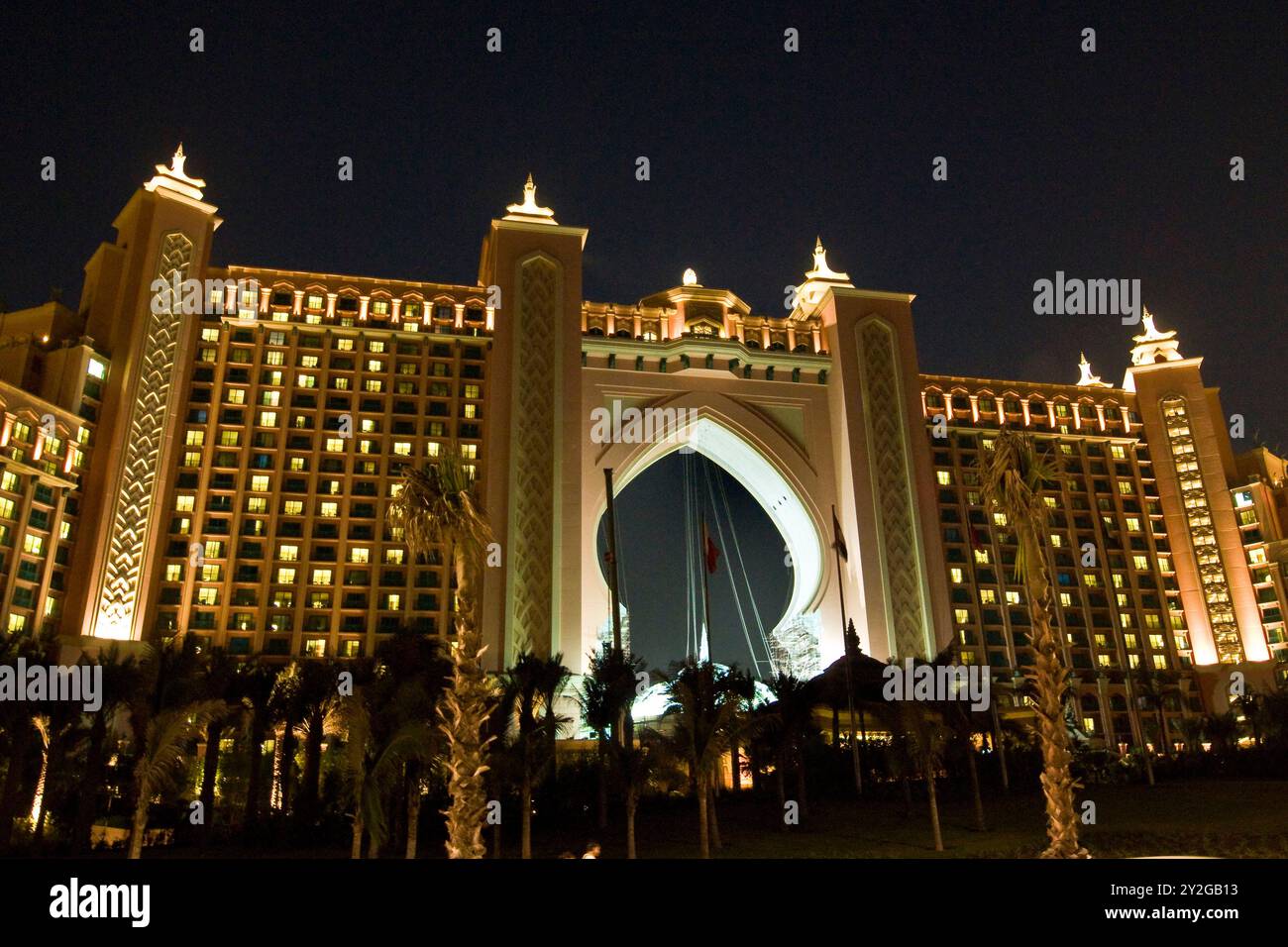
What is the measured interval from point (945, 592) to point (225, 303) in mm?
49465

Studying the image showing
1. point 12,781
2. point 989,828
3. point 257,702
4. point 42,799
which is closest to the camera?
point 12,781

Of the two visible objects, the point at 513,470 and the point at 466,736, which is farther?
the point at 513,470

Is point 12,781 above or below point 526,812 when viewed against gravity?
above

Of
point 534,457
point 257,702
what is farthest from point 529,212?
point 257,702

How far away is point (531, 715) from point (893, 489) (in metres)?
35.6

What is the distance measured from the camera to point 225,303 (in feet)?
213

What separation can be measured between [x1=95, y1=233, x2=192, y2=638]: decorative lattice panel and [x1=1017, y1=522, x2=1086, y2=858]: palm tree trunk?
48738mm

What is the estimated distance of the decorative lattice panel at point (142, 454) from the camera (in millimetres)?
53625

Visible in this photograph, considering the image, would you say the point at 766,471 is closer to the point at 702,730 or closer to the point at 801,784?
the point at 801,784

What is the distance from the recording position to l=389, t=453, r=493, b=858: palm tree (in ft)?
59.1

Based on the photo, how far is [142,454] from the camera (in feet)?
188

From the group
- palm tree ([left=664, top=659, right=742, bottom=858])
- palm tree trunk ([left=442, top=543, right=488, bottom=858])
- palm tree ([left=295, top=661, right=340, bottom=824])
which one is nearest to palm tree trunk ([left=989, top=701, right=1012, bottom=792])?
palm tree ([left=664, top=659, right=742, bottom=858])
